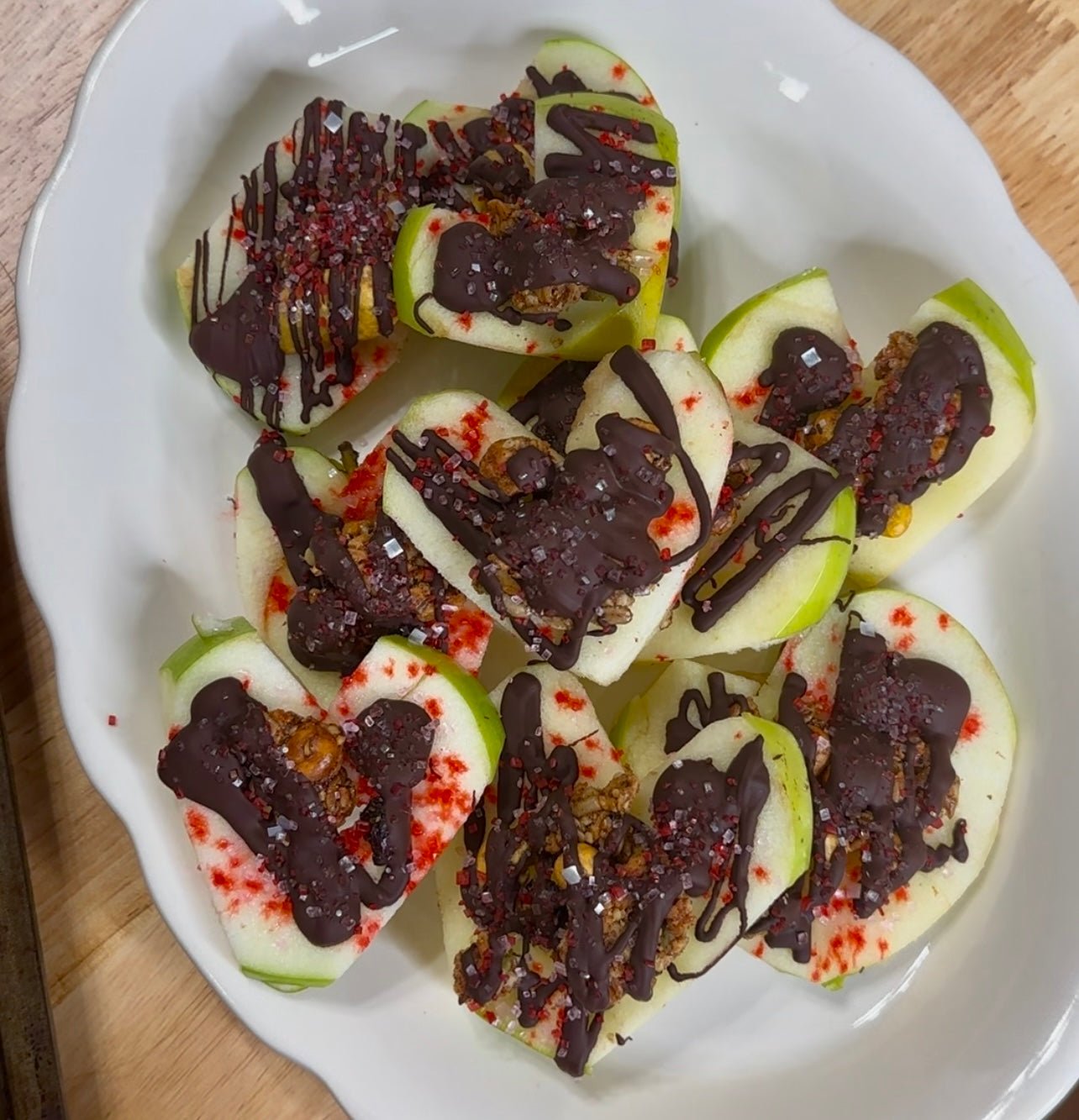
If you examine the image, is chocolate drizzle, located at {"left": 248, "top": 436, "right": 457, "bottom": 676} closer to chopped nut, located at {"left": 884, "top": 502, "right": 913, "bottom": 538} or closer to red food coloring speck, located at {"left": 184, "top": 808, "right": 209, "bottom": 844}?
red food coloring speck, located at {"left": 184, "top": 808, "right": 209, "bottom": 844}

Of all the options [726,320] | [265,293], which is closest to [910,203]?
[726,320]

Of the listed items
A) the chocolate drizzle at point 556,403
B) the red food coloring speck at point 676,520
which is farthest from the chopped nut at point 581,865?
the chocolate drizzle at point 556,403

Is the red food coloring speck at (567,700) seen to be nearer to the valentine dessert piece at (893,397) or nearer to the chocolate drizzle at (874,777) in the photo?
the chocolate drizzle at (874,777)

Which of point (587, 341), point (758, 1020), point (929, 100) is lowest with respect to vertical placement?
point (758, 1020)

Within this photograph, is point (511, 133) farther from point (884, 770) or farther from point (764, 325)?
point (884, 770)

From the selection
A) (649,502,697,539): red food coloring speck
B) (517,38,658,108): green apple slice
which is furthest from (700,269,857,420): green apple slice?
(517,38,658,108): green apple slice

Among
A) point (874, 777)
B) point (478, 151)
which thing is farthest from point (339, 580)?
point (874, 777)

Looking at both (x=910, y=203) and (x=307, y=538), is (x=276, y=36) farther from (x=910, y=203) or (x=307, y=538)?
(x=910, y=203)
